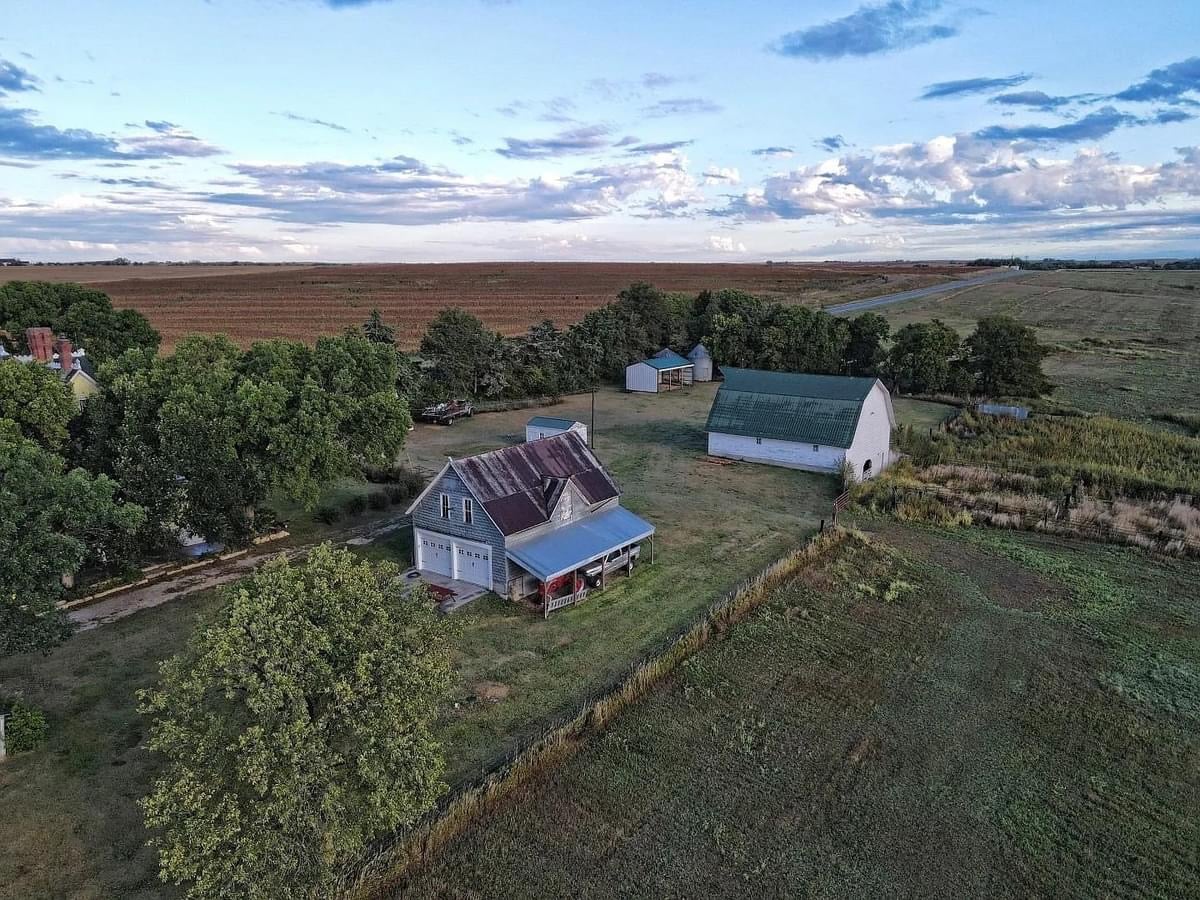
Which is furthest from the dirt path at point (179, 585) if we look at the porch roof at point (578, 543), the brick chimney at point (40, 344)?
the brick chimney at point (40, 344)

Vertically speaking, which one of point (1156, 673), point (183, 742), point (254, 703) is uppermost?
point (254, 703)

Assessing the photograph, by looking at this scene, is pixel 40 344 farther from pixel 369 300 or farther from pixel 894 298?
pixel 894 298

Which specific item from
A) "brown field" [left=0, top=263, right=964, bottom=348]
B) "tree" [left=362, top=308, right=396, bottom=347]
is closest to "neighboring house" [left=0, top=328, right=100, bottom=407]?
"tree" [left=362, top=308, right=396, bottom=347]

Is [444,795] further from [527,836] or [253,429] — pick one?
[253,429]

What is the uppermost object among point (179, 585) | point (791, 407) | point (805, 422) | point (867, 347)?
point (867, 347)

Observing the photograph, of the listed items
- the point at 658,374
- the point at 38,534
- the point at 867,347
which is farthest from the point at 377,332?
the point at 38,534

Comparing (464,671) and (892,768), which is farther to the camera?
(464,671)

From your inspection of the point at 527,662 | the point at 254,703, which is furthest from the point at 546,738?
the point at 254,703
